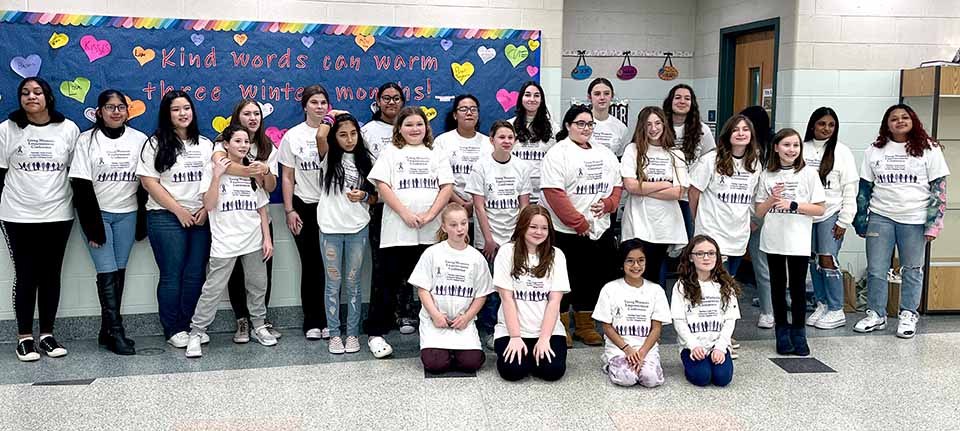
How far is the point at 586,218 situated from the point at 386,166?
3.32 ft

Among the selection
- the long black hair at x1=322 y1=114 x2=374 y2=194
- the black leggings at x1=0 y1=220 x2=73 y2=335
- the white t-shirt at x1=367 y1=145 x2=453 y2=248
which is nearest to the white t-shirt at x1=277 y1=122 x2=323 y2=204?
the long black hair at x1=322 y1=114 x2=374 y2=194

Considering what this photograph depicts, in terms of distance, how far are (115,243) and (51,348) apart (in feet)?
1.97

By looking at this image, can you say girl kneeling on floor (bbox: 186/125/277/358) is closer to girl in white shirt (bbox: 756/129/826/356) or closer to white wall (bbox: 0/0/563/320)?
white wall (bbox: 0/0/563/320)

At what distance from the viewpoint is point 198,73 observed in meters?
4.74

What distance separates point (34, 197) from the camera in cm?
432

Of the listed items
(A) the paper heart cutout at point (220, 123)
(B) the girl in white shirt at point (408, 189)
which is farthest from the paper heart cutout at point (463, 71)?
(A) the paper heart cutout at point (220, 123)

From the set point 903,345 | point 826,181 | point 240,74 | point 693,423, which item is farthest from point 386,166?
point 903,345

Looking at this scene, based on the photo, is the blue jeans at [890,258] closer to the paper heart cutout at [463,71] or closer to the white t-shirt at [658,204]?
the white t-shirt at [658,204]

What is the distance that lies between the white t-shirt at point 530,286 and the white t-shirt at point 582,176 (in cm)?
39

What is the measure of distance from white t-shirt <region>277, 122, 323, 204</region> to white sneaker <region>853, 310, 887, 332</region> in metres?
3.03

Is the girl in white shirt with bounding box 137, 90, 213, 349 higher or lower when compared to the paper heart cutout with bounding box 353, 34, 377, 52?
lower

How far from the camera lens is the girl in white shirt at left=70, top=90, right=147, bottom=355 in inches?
171

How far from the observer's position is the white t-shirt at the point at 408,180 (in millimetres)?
4328

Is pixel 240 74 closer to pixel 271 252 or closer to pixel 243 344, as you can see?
pixel 271 252
